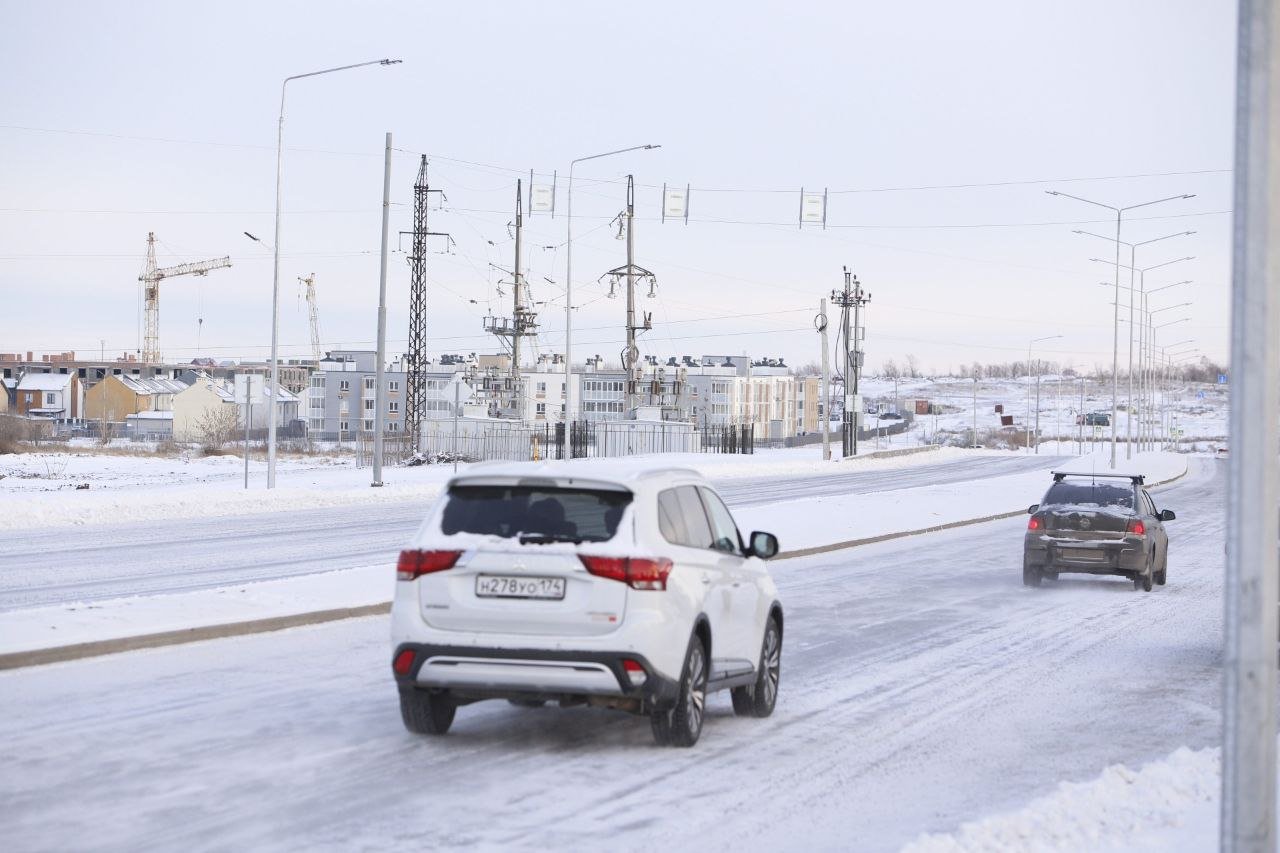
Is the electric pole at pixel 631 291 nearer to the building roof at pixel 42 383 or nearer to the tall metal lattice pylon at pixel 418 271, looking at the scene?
the tall metal lattice pylon at pixel 418 271

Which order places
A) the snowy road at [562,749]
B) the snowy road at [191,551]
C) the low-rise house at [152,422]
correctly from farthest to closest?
the low-rise house at [152,422] < the snowy road at [191,551] < the snowy road at [562,749]

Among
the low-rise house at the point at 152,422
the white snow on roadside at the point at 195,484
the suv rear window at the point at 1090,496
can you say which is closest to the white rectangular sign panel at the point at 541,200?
the white snow on roadside at the point at 195,484

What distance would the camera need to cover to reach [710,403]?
17925cm

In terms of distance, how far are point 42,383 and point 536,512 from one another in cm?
17569

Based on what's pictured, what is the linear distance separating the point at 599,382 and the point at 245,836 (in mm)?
176731

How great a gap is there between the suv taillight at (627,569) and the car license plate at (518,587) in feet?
0.67

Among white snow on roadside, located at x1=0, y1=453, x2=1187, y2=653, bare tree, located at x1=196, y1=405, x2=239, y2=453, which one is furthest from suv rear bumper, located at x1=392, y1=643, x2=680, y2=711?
bare tree, located at x1=196, y1=405, x2=239, y2=453

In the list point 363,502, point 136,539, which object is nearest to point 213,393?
point 363,502

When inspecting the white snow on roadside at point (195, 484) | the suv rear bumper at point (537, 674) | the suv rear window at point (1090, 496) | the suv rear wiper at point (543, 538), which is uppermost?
the suv rear wiper at point (543, 538)

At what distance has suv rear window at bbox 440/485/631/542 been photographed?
9125mm

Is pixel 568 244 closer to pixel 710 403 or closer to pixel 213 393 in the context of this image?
pixel 213 393

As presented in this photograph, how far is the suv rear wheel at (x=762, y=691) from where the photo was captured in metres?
10.8

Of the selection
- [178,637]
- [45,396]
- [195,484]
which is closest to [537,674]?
[178,637]

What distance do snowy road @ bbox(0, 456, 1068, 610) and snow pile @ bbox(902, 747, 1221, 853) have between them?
1197 centimetres
